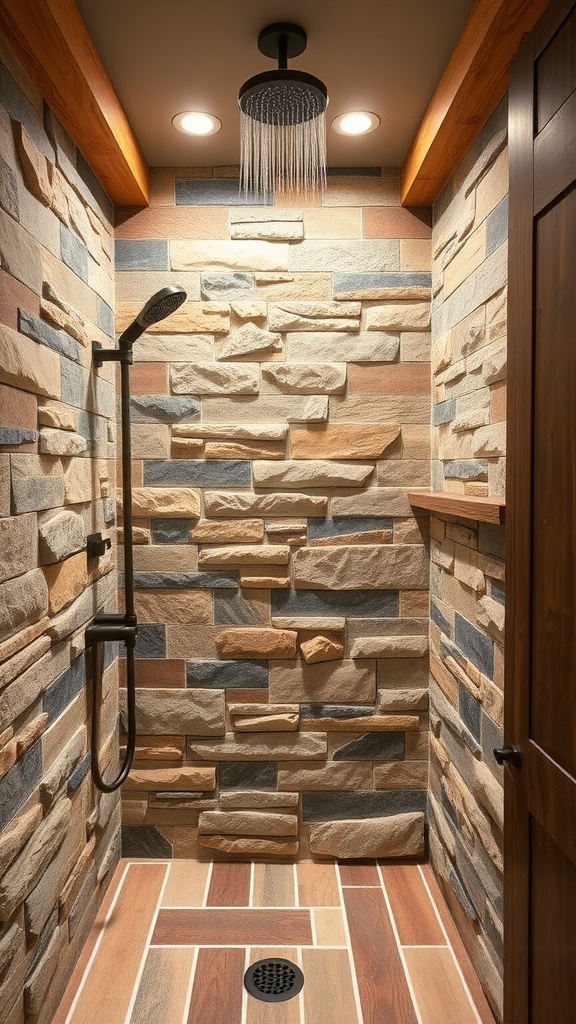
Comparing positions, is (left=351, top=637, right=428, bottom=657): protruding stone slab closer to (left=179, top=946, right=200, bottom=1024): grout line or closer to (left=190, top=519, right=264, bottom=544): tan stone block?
(left=190, top=519, right=264, bottom=544): tan stone block

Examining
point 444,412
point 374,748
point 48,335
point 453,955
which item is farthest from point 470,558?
point 48,335

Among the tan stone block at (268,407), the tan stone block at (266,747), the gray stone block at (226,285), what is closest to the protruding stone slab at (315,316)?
the gray stone block at (226,285)

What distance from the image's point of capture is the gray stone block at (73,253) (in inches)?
68.5

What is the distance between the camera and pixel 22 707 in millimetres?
1450

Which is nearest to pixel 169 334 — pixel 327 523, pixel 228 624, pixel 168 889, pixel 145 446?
pixel 145 446

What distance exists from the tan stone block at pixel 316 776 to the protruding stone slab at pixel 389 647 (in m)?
0.37

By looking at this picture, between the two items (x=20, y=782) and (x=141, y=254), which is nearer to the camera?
(x=20, y=782)

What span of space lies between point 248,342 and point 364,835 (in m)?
1.66

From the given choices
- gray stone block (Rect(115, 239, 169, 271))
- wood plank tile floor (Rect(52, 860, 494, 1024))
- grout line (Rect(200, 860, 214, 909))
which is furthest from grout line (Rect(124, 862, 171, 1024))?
gray stone block (Rect(115, 239, 169, 271))

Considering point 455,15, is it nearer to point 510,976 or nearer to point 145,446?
point 145,446

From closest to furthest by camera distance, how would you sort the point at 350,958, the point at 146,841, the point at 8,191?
the point at 8,191 < the point at 350,958 < the point at 146,841

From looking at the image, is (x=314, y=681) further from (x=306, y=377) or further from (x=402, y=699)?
(x=306, y=377)

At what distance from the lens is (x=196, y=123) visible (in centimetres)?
195

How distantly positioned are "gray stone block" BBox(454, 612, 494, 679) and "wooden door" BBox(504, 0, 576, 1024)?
0.37 metres
